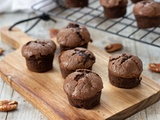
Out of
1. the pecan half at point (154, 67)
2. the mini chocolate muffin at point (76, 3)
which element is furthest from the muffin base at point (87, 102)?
the mini chocolate muffin at point (76, 3)

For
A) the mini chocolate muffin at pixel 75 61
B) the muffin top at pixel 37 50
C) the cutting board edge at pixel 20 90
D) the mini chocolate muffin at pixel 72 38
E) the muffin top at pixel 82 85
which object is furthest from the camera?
the mini chocolate muffin at pixel 72 38

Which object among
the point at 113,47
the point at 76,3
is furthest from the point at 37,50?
the point at 76,3

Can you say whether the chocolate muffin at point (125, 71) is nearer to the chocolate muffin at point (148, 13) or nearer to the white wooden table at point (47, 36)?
the white wooden table at point (47, 36)

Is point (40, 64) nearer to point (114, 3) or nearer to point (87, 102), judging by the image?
point (87, 102)

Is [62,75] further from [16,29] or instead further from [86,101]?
[16,29]

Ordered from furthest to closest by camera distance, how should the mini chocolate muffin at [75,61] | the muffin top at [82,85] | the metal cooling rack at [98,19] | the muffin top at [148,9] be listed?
the metal cooling rack at [98,19]
the muffin top at [148,9]
the mini chocolate muffin at [75,61]
the muffin top at [82,85]

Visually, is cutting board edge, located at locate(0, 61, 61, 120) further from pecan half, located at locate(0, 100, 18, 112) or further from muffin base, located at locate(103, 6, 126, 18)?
muffin base, located at locate(103, 6, 126, 18)

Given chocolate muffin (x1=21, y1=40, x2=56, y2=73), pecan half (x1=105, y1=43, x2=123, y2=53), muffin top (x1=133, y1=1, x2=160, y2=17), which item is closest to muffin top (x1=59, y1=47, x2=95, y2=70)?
chocolate muffin (x1=21, y1=40, x2=56, y2=73)
